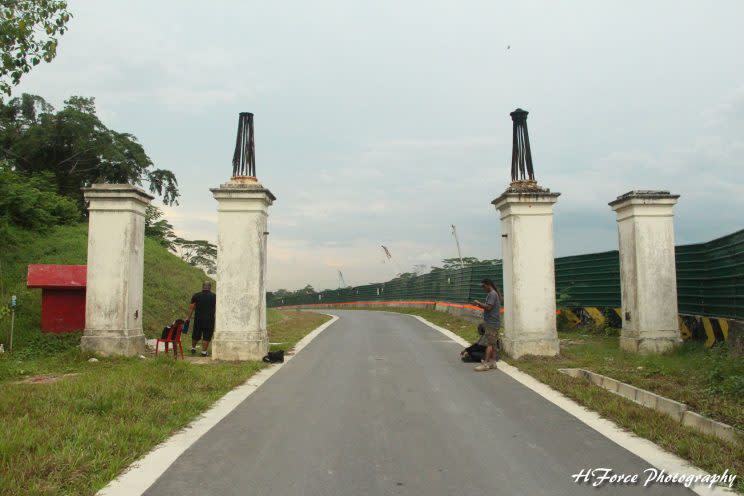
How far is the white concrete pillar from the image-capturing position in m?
11.8

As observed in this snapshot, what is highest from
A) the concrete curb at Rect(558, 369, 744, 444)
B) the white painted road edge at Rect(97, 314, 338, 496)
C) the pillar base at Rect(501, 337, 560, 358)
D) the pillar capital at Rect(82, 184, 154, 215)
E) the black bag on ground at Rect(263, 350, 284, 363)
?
the pillar capital at Rect(82, 184, 154, 215)

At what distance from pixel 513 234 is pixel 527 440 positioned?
6.60 m

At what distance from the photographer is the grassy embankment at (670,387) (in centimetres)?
532

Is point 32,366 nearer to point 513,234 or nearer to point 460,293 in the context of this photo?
point 513,234

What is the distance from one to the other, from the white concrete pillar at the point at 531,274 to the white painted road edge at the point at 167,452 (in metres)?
5.62

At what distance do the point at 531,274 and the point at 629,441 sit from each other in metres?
6.36

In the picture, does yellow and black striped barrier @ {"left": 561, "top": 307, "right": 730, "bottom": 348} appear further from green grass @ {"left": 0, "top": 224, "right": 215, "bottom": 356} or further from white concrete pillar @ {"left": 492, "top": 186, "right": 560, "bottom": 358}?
green grass @ {"left": 0, "top": 224, "right": 215, "bottom": 356}

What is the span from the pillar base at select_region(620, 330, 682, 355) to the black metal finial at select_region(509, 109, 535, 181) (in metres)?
3.90

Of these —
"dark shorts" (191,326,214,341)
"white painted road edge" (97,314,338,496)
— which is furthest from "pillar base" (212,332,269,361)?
"white painted road edge" (97,314,338,496)

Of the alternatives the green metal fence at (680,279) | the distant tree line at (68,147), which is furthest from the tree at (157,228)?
the green metal fence at (680,279)

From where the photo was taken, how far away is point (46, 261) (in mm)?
16516

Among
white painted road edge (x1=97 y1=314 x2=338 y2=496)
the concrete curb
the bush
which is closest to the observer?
white painted road edge (x1=97 y1=314 x2=338 y2=496)

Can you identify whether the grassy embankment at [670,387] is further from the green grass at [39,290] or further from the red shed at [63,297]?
the green grass at [39,290]

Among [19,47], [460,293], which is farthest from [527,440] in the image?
[460,293]
